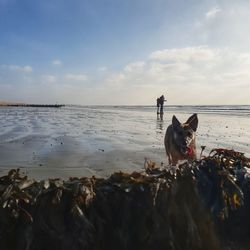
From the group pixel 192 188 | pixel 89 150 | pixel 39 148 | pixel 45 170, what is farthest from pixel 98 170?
pixel 192 188

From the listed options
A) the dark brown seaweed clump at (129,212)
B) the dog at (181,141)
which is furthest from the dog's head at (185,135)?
the dark brown seaweed clump at (129,212)

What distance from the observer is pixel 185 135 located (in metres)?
6.80

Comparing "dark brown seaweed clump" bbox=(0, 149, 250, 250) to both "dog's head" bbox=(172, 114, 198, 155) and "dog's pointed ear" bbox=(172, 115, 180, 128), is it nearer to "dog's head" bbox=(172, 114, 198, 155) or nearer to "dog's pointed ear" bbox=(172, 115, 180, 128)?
"dog's head" bbox=(172, 114, 198, 155)

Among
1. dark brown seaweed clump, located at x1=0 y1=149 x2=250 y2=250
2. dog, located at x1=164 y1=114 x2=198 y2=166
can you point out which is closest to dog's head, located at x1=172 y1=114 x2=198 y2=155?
dog, located at x1=164 y1=114 x2=198 y2=166

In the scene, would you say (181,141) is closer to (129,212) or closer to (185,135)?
(185,135)

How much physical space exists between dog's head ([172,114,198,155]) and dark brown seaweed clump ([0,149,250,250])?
4.16 metres

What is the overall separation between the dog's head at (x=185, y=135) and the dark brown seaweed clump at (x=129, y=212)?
416 cm

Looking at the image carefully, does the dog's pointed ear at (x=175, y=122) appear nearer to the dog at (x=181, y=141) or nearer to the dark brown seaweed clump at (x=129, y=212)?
the dog at (x=181, y=141)

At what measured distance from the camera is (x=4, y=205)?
79.4 inches

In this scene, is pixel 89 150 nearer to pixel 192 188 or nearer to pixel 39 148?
pixel 39 148

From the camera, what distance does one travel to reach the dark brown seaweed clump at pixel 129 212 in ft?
6.61

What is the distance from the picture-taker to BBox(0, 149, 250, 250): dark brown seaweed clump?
201cm

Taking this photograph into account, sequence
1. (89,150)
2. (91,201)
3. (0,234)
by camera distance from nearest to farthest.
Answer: (0,234), (91,201), (89,150)

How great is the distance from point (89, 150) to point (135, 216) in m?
7.04
